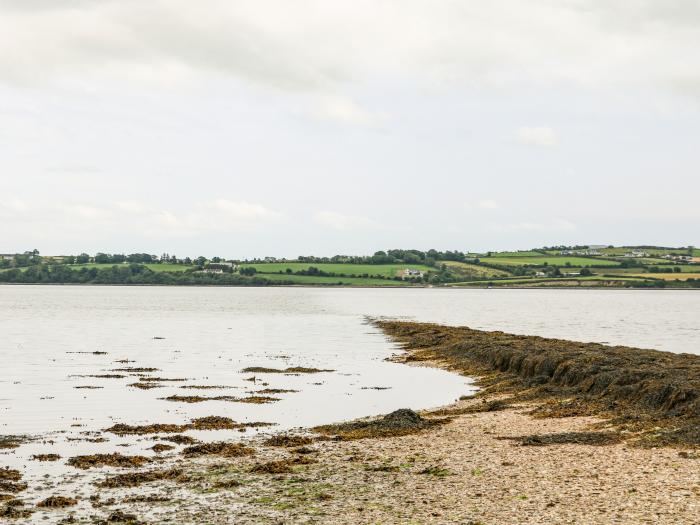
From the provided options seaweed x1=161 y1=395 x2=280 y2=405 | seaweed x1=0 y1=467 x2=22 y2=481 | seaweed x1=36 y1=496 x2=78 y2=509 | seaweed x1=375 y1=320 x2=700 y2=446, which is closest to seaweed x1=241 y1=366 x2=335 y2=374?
seaweed x1=375 y1=320 x2=700 y2=446

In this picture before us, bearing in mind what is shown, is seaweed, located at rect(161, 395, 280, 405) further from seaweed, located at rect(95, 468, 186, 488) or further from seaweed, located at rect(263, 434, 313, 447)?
seaweed, located at rect(95, 468, 186, 488)

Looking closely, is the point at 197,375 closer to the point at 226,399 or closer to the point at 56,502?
the point at 226,399

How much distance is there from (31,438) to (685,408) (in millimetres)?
17920

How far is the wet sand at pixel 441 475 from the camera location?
42.5 feet

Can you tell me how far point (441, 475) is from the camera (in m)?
15.8

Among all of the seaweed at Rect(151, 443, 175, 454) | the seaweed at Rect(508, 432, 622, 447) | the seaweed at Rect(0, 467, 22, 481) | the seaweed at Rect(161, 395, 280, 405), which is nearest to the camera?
the seaweed at Rect(0, 467, 22, 481)

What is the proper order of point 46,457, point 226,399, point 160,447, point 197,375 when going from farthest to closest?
point 197,375 < point 226,399 < point 160,447 < point 46,457

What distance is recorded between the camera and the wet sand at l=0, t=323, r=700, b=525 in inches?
511

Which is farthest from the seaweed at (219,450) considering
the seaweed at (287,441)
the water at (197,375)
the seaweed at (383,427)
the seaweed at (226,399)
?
the seaweed at (226,399)

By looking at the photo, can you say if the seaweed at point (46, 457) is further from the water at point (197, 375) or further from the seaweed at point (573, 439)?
the seaweed at point (573, 439)

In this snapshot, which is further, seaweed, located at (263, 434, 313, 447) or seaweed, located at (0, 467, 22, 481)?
A: seaweed, located at (263, 434, 313, 447)

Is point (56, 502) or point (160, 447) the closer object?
point (56, 502)

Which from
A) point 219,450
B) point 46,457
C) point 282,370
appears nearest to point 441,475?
point 219,450

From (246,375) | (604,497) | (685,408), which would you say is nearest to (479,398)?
(685,408)
